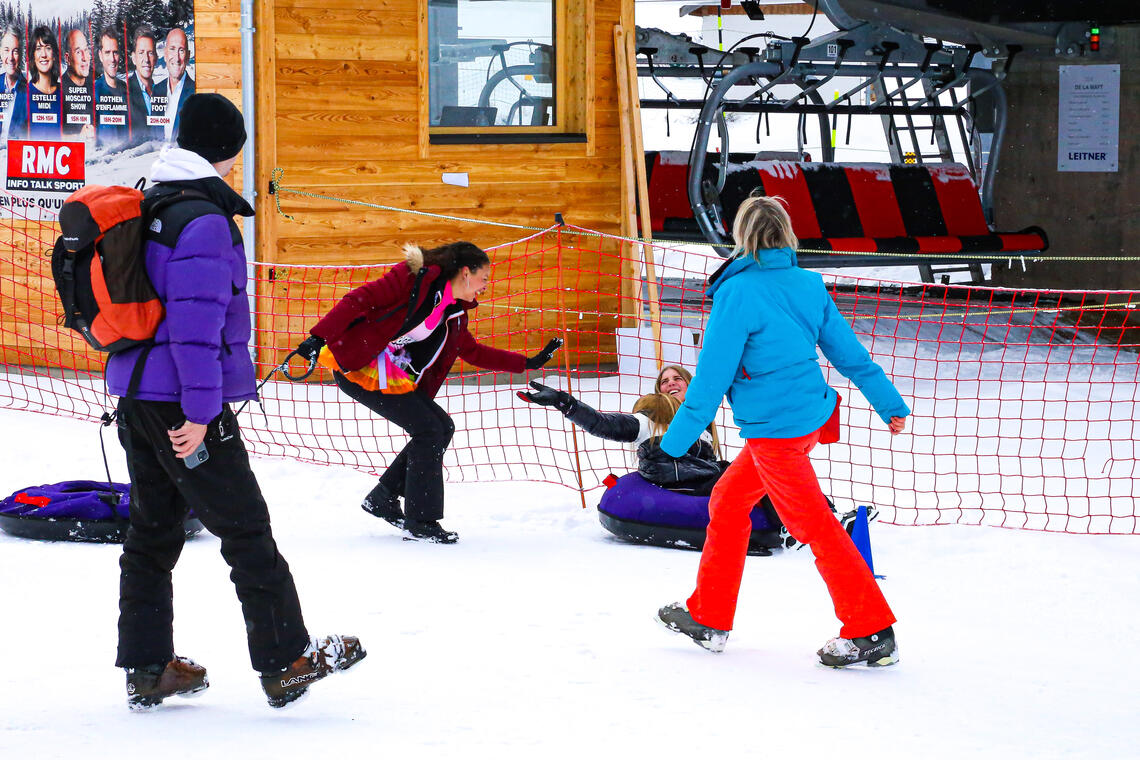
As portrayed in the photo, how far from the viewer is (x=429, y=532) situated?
5.21 m

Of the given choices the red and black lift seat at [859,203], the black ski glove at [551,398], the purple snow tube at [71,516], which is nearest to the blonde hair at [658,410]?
the black ski glove at [551,398]

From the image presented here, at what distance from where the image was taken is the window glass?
8336 millimetres

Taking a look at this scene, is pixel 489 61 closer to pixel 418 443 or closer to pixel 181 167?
pixel 418 443

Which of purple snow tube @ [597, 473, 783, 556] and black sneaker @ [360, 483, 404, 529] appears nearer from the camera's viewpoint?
purple snow tube @ [597, 473, 783, 556]

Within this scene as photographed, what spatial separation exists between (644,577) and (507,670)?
1.20 meters

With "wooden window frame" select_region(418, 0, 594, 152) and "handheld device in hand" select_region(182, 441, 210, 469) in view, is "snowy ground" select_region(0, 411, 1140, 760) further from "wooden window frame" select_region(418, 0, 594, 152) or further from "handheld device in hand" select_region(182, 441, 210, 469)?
"wooden window frame" select_region(418, 0, 594, 152)

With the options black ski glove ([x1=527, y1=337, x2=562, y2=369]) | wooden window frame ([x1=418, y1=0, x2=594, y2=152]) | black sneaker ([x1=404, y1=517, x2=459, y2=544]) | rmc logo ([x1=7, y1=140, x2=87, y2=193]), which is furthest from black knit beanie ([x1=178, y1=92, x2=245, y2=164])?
rmc logo ([x1=7, y1=140, x2=87, y2=193])

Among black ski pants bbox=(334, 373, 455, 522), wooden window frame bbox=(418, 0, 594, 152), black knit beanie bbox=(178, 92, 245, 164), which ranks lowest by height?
black ski pants bbox=(334, 373, 455, 522)

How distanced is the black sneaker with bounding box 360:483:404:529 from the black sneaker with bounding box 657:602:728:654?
1731 mm

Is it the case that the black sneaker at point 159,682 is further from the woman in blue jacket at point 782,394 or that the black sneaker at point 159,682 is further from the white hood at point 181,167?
the woman in blue jacket at point 782,394

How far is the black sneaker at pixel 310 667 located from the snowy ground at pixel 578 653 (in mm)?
69

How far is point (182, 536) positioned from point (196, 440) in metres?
0.38

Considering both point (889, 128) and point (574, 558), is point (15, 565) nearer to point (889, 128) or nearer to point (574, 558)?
point (574, 558)

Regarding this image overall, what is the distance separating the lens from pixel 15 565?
15.1ft
